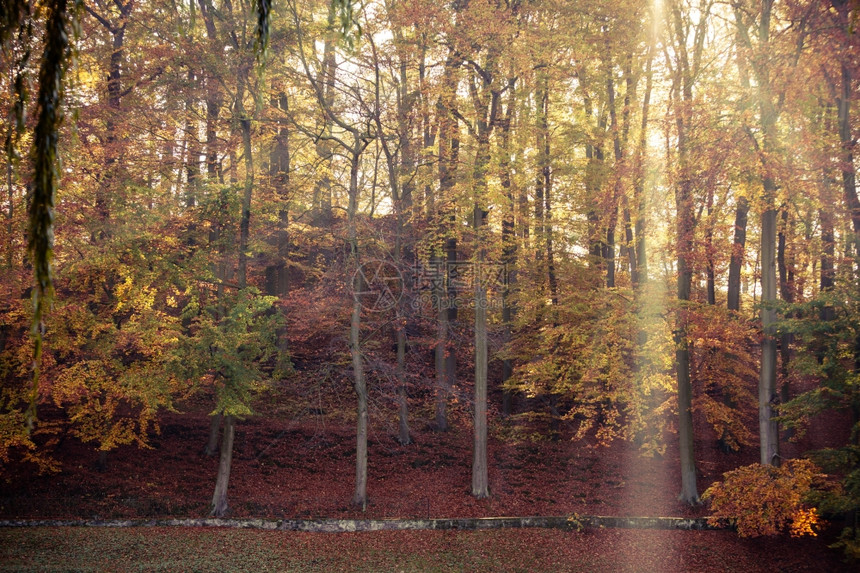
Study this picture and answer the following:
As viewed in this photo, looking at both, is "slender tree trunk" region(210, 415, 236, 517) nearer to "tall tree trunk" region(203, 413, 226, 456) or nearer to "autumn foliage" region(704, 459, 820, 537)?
"tall tree trunk" region(203, 413, 226, 456)

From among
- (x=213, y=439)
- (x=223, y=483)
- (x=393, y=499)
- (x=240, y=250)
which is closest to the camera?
(x=223, y=483)

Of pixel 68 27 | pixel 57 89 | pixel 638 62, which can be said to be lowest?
pixel 57 89

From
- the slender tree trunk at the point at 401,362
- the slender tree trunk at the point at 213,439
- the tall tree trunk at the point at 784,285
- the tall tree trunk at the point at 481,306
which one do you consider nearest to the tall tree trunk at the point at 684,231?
the tall tree trunk at the point at 481,306

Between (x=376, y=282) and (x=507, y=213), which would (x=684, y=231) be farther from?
(x=376, y=282)

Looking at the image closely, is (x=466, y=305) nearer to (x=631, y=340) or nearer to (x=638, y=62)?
(x=631, y=340)

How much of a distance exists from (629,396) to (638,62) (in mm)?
10655

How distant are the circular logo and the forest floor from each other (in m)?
Result: 3.94

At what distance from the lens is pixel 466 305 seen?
1756 cm

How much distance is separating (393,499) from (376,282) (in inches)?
255

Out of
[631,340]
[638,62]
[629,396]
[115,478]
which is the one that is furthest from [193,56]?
[629,396]

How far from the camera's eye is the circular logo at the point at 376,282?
15.3m

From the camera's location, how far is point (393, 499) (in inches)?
598

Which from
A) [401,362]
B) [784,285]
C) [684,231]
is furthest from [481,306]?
[784,285]

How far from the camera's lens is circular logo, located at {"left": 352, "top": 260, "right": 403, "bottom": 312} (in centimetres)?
1530
